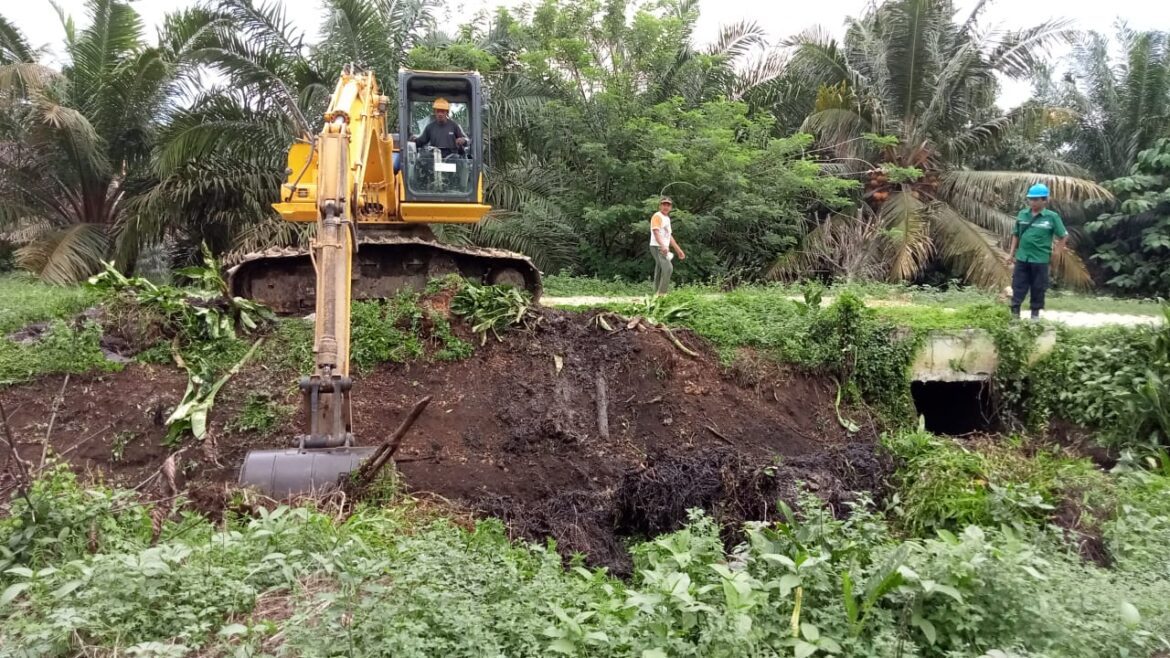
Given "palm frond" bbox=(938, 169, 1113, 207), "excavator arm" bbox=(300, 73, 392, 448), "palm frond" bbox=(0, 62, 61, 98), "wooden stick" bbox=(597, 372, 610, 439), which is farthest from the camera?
"palm frond" bbox=(938, 169, 1113, 207)

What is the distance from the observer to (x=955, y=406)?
934 centimetres

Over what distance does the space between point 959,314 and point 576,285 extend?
671 centimetres

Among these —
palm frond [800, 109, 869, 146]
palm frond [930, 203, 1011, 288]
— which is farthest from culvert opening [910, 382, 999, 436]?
palm frond [800, 109, 869, 146]

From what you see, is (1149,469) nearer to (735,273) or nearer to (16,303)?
(735,273)

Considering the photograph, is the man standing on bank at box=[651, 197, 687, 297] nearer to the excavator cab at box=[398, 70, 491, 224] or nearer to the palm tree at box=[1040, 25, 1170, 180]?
the excavator cab at box=[398, 70, 491, 224]

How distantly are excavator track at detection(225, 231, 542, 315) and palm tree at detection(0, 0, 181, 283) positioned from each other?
692cm

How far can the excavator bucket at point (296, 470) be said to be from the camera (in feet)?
16.7

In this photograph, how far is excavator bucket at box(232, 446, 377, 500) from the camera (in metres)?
5.08

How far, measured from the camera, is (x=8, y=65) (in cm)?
1421

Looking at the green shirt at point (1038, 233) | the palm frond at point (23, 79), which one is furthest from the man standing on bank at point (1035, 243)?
the palm frond at point (23, 79)

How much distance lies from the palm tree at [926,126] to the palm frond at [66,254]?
44.6 feet

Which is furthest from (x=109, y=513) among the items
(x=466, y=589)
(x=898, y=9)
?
(x=898, y=9)

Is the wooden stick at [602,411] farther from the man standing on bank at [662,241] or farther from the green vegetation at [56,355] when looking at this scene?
the green vegetation at [56,355]

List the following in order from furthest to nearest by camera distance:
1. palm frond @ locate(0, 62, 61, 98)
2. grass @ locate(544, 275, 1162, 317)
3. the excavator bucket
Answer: palm frond @ locate(0, 62, 61, 98) < grass @ locate(544, 275, 1162, 317) < the excavator bucket
